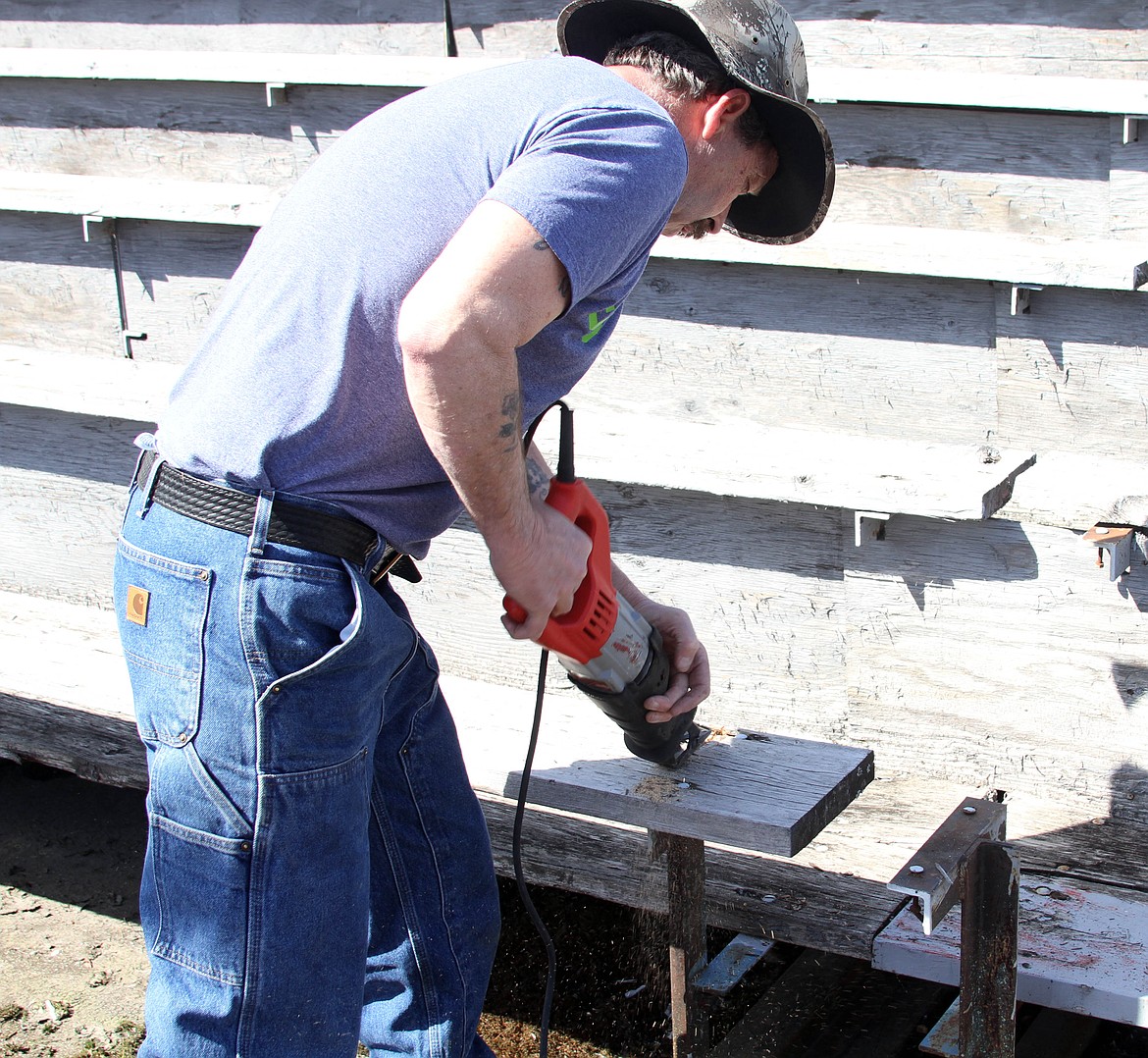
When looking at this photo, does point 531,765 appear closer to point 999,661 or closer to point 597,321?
point 597,321

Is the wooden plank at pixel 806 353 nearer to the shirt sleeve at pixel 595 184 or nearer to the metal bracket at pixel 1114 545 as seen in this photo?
the metal bracket at pixel 1114 545

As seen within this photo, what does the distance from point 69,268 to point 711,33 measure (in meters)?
2.44

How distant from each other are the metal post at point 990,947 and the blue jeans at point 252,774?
936 millimetres

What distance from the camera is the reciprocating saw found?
1.89m

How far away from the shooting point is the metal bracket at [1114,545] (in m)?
2.42

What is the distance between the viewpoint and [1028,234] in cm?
260

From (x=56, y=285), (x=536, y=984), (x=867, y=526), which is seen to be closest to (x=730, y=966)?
(x=536, y=984)

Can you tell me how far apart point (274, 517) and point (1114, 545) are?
155 cm

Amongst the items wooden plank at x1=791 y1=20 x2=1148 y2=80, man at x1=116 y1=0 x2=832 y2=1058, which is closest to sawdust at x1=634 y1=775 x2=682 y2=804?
man at x1=116 y1=0 x2=832 y2=1058

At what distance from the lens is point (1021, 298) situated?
8.32ft

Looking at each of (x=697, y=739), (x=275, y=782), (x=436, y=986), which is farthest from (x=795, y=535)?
(x=275, y=782)

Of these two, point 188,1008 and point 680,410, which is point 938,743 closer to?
point 680,410

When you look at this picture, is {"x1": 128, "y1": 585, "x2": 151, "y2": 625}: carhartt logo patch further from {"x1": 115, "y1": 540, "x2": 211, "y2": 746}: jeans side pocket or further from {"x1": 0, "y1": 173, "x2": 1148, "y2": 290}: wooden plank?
{"x1": 0, "y1": 173, "x2": 1148, "y2": 290}: wooden plank

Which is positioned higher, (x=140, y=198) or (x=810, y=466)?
(x=140, y=198)
